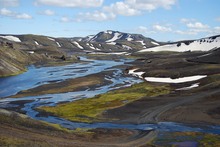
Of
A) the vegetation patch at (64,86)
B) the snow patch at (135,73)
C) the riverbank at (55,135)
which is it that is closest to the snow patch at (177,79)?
the snow patch at (135,73)

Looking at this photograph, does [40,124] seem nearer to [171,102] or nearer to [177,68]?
[171,102]

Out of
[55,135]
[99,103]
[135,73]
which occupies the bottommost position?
[135,73]

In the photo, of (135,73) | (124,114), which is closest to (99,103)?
(124,114)

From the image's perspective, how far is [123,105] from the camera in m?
76.8

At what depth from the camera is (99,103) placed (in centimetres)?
7962

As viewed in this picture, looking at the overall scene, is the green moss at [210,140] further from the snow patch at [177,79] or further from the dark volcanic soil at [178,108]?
the snow patch at [177,79]

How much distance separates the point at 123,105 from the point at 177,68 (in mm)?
66453

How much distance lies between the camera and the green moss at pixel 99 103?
223 feet

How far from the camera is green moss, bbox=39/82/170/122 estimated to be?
6811cm

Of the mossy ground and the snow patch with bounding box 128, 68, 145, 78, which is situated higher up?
the mossy ground

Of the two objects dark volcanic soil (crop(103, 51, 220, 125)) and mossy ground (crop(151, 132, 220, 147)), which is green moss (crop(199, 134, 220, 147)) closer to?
mossy ground (crop(151, 132, 220, 147))

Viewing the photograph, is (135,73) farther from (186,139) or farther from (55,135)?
(55,135)

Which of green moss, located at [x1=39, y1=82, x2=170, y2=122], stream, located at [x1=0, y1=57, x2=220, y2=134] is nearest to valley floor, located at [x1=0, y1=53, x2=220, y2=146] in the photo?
green moss, located at [x1=39, y1=82, x2=170, y2=122]

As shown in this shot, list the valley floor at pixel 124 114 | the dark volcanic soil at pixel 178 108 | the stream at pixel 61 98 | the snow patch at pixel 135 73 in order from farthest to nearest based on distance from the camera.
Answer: the snow patch at pixel 135 73
the dark volcanic soil at pixel 178 108
the stream at pixel 61 98
the valley floor at pixel 124 114
